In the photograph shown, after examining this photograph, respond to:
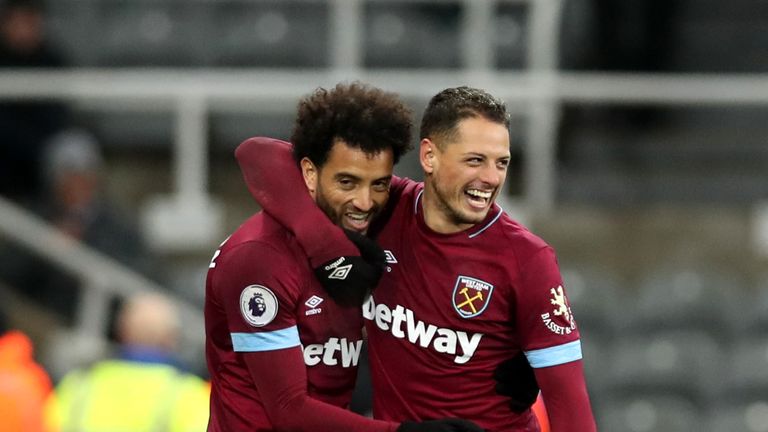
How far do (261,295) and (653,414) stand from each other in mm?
3865

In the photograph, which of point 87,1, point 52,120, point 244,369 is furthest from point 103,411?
point 87,1

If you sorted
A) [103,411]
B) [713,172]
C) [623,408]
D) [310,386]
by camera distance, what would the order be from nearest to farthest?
[310,386] < [103,411] < [623,408] < [713,172]

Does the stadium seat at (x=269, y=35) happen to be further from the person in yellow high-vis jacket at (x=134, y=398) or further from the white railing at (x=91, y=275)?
the person in yellow high-vis jacket at (x=134, y=398)

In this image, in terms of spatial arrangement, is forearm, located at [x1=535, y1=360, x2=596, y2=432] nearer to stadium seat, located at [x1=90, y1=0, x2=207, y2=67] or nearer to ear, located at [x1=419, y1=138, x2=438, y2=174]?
ear, located at [x1=419, y1=138, x2=438, y2=174]

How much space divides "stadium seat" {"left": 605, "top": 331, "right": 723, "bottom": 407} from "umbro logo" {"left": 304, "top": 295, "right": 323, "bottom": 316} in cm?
371

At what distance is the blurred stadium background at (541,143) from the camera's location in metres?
7.19

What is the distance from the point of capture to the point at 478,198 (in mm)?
3604

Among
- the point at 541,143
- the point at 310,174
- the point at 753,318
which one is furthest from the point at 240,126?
the point at 310,174

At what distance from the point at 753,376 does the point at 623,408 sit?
0.67 metres

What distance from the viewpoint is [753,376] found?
23.7 ft

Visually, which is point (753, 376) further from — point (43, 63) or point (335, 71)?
point (43, 63)

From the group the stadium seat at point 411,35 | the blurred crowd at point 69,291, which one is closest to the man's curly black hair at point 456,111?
the blurred crowd at point 69,291

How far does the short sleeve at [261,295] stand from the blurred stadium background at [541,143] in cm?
311

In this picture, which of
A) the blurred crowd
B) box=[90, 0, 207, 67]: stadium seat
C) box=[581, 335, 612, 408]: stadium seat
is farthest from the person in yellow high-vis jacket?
box=[90, 0, 207, 67]: stadium seat
